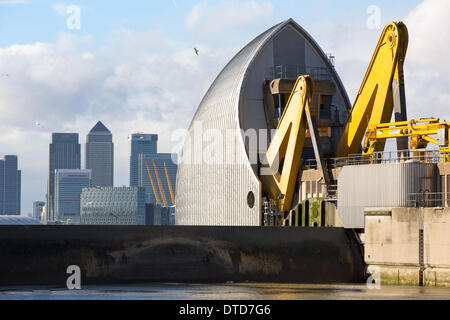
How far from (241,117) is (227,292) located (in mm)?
27044

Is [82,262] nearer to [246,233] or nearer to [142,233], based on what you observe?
[142,233]

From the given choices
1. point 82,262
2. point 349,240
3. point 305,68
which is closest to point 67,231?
point 82,262

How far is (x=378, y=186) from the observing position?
192 feet

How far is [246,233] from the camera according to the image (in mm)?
57812

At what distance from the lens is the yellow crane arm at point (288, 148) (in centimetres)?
6888

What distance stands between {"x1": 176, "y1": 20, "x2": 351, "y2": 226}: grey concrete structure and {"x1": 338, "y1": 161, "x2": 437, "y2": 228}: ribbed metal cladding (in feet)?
35.7

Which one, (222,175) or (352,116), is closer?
(352,116)

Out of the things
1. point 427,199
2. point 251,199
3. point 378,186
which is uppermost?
point 378,186

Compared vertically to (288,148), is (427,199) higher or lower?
lower

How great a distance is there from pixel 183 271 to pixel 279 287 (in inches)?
224
